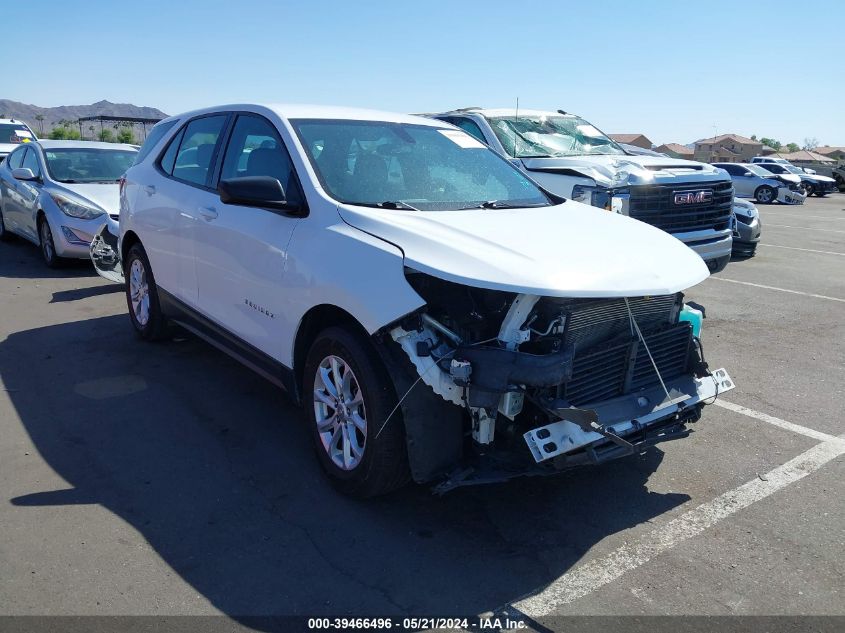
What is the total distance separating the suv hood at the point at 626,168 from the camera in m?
7.68

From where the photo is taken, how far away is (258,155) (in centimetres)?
452

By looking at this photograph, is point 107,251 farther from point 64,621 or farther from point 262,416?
point 64,621

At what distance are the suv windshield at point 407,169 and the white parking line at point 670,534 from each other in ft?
6.46

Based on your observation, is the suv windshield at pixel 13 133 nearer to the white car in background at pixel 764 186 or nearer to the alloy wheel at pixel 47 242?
the alloy wheel at pixel 47 242

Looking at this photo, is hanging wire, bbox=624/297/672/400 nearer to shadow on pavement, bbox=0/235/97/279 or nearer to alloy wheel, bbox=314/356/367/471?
alloy wheel, bbox=314/356/367/471

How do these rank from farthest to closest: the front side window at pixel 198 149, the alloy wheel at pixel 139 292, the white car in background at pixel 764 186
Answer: the white car in background at pixel 764 186
the alloy wheel at pixel 139 292
the front side window at pixel 198 149

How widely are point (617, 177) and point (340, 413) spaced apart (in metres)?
5.04

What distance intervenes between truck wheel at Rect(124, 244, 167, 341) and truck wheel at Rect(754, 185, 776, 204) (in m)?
26.4

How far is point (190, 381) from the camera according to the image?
551 centimetres

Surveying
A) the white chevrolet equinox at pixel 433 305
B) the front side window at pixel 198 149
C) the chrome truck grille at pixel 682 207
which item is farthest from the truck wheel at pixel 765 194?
the front side window at pixel 198 149

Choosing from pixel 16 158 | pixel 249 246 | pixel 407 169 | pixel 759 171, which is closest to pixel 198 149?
pixel 249 246

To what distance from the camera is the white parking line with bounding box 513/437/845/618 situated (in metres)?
3.01

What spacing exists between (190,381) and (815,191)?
34.5 meters

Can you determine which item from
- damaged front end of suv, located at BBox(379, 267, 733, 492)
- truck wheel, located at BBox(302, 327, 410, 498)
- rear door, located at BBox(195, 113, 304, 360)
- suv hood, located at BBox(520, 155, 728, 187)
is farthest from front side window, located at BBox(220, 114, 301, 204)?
suv hood, located at BBox(520, 155, 728, 187)
